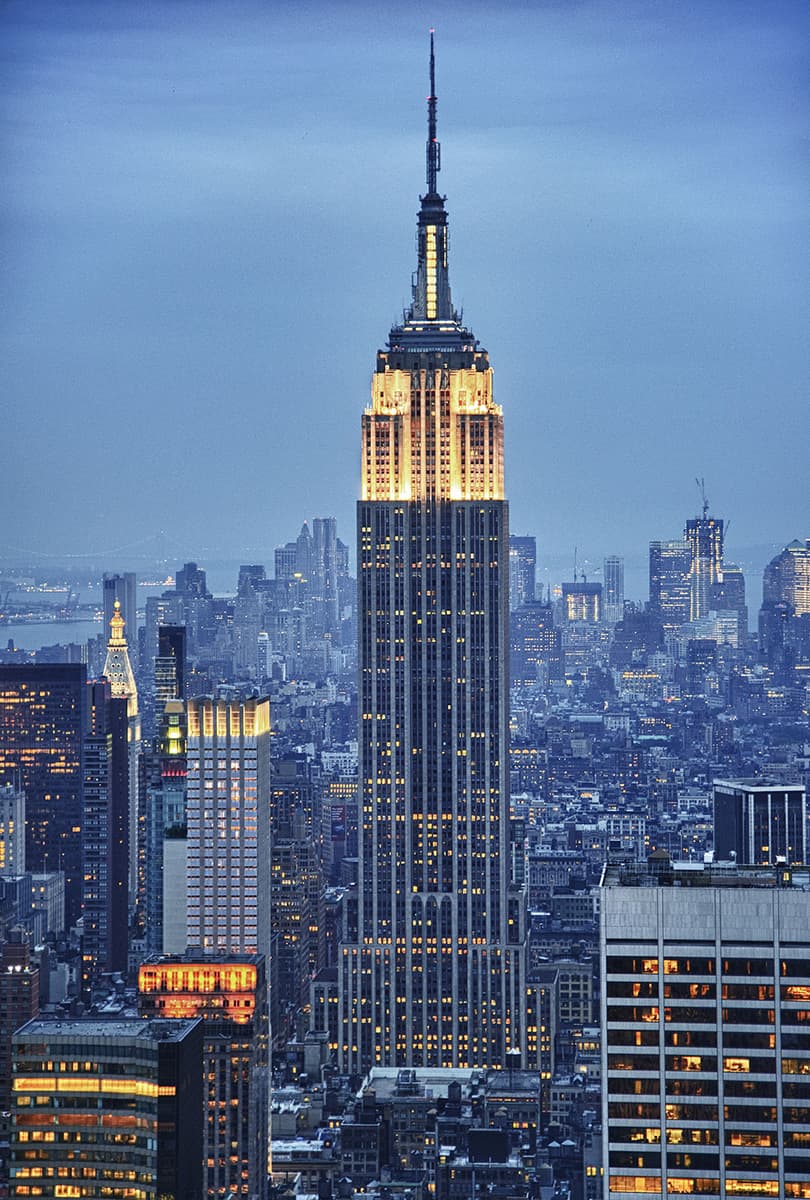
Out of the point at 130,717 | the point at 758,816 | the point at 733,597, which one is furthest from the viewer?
the point at 130,717

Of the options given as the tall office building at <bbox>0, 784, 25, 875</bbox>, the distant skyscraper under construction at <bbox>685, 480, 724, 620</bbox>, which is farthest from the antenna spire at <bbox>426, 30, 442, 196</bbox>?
the tall office building at <bbox>0, 784, 25, 875</bbox>

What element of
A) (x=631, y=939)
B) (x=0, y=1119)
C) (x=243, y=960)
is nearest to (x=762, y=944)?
(x=631, y=939)

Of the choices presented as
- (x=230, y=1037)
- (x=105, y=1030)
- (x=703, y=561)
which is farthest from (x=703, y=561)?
(x=105, y=1030)

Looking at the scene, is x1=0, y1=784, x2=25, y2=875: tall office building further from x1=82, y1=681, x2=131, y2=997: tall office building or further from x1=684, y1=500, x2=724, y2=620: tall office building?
x1=684, y1=500, x2=724, y2=620: tall office building

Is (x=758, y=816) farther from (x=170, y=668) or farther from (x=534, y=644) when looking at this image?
(x=170, y=668)

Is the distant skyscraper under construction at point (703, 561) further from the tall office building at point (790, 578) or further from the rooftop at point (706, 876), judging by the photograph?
the rooftop at point (706, 876)

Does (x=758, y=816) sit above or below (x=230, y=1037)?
above
